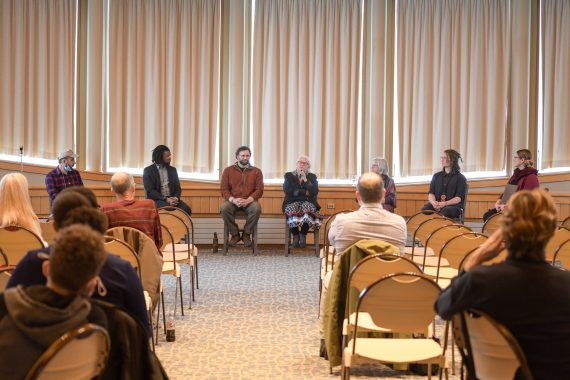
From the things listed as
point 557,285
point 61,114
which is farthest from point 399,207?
point 557,285

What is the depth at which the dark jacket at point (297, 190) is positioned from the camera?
9.88 m

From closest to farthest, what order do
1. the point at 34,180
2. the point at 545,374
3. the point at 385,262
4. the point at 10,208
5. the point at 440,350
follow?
the point at 545,374
the point at 440,350
the point at 385,262
the point at 10,208
the point at 34,180

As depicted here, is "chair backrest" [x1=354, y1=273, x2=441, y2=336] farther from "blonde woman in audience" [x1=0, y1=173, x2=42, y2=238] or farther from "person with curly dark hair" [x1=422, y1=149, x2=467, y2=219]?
"person with curly dark hair" [x1=422, y1=149, x2=467, y2=219]

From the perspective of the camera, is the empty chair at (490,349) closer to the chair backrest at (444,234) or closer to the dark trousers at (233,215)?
the chair backrest at (444,234)

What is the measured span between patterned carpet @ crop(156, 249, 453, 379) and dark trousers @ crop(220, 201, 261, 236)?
1021 mm

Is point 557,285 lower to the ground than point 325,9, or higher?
lower

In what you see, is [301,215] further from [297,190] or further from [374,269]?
[374,269]

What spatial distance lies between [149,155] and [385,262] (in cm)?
729

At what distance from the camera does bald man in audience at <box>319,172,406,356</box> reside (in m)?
4.59

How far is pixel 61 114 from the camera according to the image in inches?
420

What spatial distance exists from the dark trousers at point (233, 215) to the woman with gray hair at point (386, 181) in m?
1.57

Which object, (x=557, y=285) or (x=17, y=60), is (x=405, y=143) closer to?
(x=17, y=60)

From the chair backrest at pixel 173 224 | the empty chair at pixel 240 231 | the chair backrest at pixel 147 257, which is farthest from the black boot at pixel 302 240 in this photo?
the chair backrest at pixel 147 257

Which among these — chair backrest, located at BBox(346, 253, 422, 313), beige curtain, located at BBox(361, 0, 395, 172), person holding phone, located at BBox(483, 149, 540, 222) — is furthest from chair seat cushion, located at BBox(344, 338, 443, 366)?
beige curtain, located at BBox(361, 0, 395, 172)
